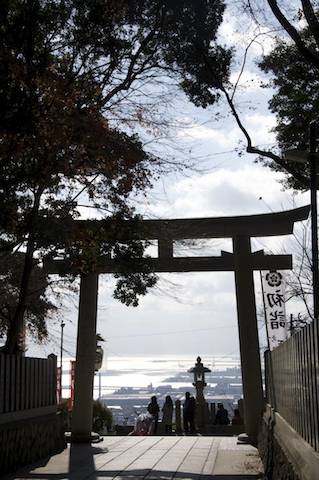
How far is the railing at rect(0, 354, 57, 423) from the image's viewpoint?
10375mm

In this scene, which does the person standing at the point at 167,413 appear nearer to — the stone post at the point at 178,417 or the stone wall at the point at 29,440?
the stone post at the point at 178,417

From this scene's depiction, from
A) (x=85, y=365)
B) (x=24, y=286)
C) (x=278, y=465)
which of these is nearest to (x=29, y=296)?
(x=85, y=365)

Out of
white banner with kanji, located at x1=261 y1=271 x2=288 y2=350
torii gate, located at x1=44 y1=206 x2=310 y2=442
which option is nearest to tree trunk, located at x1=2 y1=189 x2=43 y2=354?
torii gate, located at x1=44 y1=206 x2=310 y2=442

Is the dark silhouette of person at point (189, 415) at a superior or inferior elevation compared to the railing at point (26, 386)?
inferior

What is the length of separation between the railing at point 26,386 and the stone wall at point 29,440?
17 cm

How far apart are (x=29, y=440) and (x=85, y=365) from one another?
456 centimetres

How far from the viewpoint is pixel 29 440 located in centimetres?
1109

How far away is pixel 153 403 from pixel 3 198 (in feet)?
48.7

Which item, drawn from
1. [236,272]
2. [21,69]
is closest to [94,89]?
[21,69]

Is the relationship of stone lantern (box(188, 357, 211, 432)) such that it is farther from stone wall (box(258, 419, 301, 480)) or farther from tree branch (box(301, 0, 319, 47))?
tree branch (box(301, 0, 319, 47))

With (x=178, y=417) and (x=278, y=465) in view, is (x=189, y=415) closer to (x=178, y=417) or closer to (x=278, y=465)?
(x=178, y=417)

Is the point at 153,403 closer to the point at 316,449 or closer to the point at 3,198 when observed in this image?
the point at 3,198

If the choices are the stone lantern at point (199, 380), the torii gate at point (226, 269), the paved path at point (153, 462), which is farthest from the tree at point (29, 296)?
the stone lantern at point (199, 380)

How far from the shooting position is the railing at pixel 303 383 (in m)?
5.32
